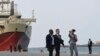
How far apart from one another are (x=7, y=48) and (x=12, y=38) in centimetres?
204

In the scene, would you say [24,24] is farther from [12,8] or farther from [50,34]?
[50,34]

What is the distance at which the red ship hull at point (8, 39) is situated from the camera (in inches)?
2621

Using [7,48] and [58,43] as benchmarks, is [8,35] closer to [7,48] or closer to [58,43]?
[7,48]

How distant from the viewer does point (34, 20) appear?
7188 cm

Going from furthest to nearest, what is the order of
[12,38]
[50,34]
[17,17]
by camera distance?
[17,17], [12,38], [50,34]

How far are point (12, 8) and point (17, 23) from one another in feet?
23.4

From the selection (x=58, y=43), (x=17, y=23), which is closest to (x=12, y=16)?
(x=17, y=23)

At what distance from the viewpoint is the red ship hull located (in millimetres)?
66562

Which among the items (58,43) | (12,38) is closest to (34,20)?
(12,38)

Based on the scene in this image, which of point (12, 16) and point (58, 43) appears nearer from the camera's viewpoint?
point (58, 43)

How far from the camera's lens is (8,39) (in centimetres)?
6631

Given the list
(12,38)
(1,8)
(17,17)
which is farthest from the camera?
(1,8)

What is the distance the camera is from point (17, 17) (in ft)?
233

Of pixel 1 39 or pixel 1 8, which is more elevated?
pixel 1 8
